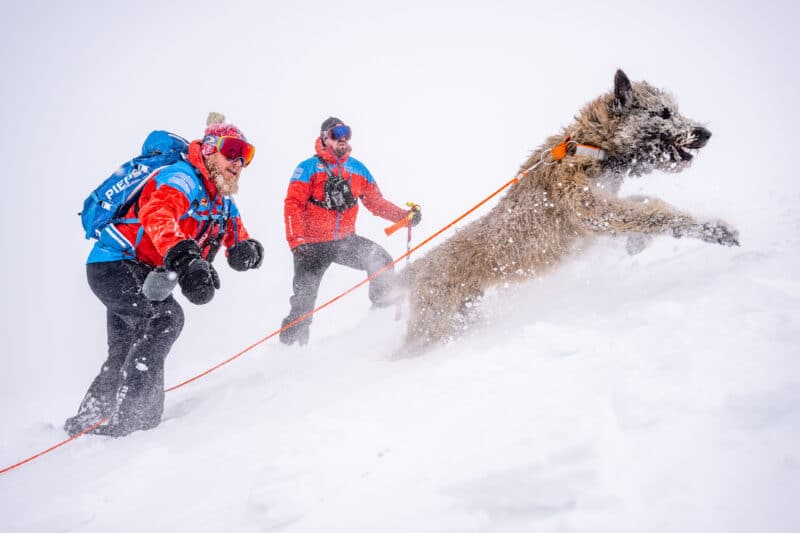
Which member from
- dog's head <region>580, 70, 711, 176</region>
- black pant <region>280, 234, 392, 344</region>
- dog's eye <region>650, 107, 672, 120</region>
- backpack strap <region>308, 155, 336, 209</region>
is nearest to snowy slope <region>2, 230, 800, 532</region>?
dog's head <region>580, 70, 711, 176</region>

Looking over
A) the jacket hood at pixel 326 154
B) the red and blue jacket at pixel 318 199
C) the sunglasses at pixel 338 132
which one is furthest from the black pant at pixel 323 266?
the sunglasses at pixel 338 132

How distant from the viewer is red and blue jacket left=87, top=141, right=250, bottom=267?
10.2 ft

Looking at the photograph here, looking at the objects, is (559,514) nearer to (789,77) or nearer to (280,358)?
(280,358)

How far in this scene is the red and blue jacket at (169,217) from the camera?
3.10m

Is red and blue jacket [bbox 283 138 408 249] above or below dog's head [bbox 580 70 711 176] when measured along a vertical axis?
above

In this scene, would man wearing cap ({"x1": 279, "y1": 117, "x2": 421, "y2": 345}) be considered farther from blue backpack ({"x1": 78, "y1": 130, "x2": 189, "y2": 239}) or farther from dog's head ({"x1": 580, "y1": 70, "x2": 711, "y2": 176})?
dog's head ({"x1": 580, "y1": 70, "x2": 711, "y2": 176})

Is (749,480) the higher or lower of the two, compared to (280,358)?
lower

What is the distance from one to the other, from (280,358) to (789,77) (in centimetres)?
4568

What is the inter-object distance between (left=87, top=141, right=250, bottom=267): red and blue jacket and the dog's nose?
4.19 metres

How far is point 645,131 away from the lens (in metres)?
3.58

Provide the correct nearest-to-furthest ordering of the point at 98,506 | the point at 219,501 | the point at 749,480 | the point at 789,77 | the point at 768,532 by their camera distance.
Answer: the point at 768,532, the point at 749,480, the point at 219,501, the point at 98,506, the point at 789,77

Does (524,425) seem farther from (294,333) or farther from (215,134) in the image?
(294,333)

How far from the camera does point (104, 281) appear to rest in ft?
11.5

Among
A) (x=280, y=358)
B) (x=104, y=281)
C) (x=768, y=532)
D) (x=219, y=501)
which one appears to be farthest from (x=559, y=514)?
(x=280, y=358)
